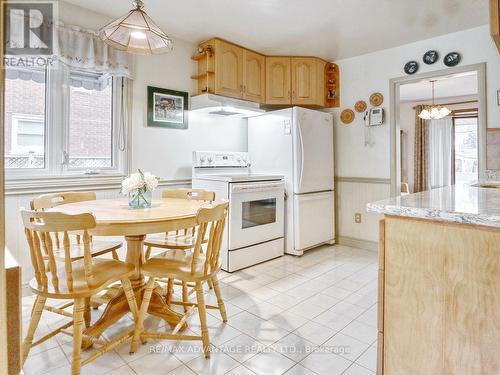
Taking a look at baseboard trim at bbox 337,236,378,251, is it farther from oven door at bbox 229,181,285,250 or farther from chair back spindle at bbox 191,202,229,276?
chair back spindle at bbox 191,202,229,276

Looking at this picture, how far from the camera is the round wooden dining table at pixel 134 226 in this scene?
1.56 metres

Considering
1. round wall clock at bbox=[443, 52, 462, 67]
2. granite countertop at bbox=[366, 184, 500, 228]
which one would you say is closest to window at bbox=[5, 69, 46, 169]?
granite countertop at bbox=[366, 184, 500, 228]

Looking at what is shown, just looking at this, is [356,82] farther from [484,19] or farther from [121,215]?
[121,215]

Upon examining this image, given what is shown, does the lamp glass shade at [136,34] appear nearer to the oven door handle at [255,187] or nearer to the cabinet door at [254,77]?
the oven door handle at [255,187]

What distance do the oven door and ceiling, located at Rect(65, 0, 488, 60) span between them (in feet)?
5.03

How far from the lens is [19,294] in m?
0.58

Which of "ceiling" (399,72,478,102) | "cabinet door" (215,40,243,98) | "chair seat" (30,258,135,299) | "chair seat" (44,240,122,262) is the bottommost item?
"chair seat" (30,258,135,299)

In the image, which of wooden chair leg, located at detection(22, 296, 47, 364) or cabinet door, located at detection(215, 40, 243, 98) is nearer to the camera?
wooden chair leg, located at detection(22, 296, 47, 364)

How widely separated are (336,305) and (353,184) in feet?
6.47

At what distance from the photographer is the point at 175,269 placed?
1.72 meters

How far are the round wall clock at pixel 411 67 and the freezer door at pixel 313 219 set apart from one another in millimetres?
1600

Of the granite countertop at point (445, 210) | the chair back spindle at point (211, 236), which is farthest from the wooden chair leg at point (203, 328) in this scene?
the granite countertop at point (445, 210)

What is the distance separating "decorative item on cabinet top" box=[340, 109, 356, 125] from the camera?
3.89 meters

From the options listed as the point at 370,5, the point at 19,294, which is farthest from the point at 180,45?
the point at 19,294
